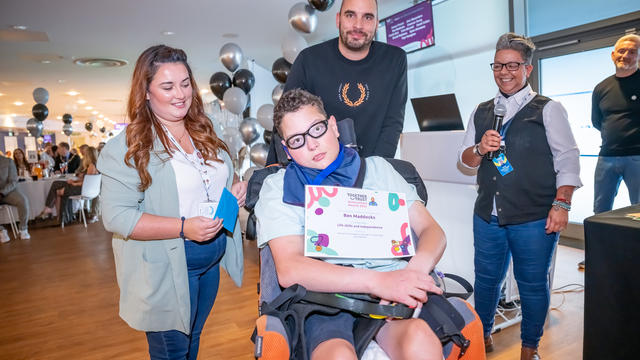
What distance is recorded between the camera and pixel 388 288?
1171 mm

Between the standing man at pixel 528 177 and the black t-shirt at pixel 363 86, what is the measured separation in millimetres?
515

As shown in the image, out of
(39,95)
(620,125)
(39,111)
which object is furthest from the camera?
(39,95)

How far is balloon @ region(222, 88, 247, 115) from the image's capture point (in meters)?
5.41

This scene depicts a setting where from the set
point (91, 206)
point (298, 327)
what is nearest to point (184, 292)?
point (298, 327)

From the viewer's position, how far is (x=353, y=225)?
126 cm

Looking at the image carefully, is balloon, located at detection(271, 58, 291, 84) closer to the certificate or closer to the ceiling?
the ceiling

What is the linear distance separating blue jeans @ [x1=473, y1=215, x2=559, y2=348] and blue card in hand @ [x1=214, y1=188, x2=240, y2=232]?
1399 millimetres

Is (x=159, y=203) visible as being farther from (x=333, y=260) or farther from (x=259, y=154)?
(x=259, y=154)

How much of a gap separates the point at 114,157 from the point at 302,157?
636mm

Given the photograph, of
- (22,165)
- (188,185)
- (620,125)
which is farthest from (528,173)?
(22,165)

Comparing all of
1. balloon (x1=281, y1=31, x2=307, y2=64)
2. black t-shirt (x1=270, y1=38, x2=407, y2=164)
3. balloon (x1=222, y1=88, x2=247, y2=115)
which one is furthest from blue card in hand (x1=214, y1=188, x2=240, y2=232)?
balloon (x1=222, y1=88, x2=247, y2=115)

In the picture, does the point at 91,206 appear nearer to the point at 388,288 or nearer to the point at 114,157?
the point at 114,157

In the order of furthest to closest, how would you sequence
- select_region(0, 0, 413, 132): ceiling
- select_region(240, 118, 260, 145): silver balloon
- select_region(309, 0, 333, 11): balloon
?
select_region(0, 0, 413, 132): ceiling, select_region(240, 118, 260, 145): silver balloon, select_region(309, 0, 333, 11): balloon

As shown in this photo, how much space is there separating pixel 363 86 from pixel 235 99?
3862 mm
